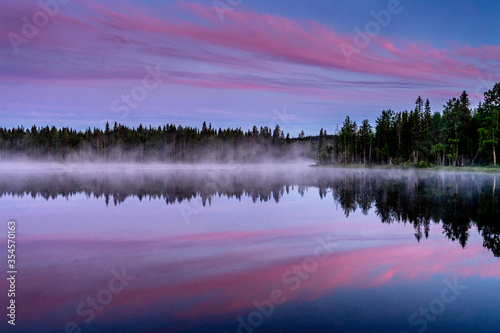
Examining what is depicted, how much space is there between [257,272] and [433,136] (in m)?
102

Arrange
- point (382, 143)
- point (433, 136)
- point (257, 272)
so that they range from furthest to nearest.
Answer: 1. point (382, 143)
2. point (433, 136)
3. point (257, 272)

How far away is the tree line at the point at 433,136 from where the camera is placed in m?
90.6

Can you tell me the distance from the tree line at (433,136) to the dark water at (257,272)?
77305mm

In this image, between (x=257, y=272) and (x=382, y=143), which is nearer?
(x=257, y=272)

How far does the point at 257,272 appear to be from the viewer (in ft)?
43.2

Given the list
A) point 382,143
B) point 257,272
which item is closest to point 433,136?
point 382,143

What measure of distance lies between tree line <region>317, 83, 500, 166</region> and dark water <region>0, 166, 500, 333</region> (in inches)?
3043

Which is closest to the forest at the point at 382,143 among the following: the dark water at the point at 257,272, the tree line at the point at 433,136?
the tree line at the point at 433,136

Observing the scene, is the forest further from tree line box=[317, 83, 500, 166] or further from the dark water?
the dark water

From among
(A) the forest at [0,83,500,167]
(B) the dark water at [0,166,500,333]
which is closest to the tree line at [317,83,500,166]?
(A) the forest at [0,83,500,167]

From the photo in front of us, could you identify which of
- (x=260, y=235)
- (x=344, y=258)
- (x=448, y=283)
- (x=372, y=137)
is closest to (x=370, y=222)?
(x=260, y=235)

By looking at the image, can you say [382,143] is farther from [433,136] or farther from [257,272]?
[257,272]

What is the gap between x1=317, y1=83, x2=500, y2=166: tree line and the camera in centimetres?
9062

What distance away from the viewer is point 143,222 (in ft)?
76.9
